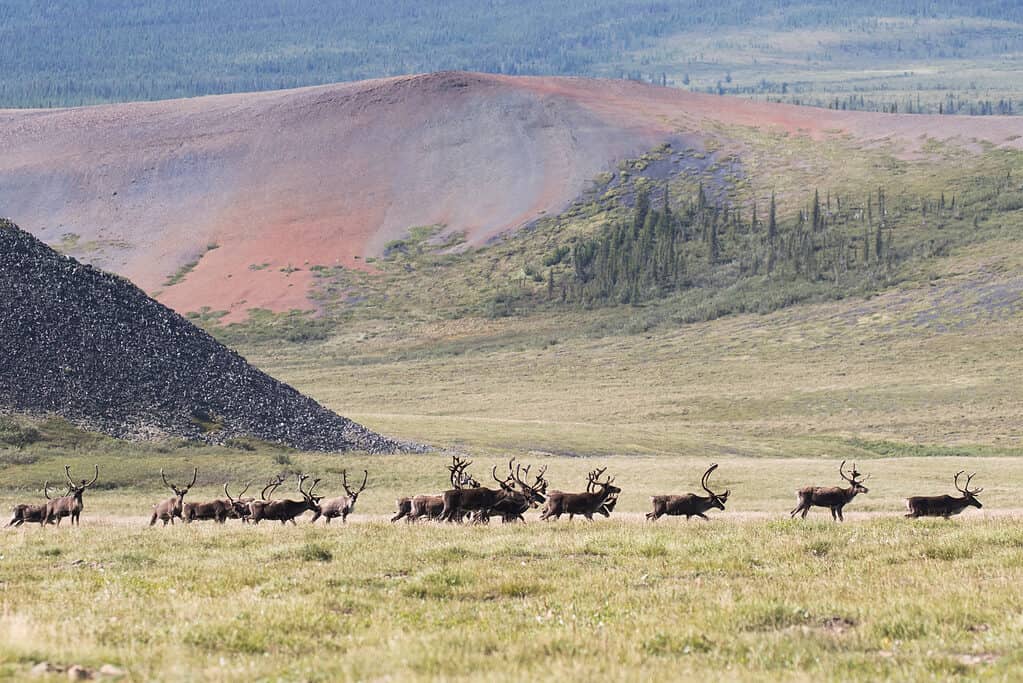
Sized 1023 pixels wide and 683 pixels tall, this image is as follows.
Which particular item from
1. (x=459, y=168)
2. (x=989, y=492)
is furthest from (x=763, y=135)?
(x=989, y=492)

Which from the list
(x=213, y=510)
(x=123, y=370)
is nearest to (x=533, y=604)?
(x=213, y=510)

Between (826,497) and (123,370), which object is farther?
(123,370)

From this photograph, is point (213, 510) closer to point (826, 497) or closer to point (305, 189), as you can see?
point (826, 497)

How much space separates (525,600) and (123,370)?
43611 mm

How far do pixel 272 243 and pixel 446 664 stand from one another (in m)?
169

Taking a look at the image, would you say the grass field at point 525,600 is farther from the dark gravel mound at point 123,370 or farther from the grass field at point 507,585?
the dark gravel mound at point 123,370

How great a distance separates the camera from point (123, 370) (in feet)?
183

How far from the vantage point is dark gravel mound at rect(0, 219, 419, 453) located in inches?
2109

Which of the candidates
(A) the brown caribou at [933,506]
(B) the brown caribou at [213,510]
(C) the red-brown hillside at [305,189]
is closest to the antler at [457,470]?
(B) the brown caribou at [213,510]

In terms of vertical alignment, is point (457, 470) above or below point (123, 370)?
below

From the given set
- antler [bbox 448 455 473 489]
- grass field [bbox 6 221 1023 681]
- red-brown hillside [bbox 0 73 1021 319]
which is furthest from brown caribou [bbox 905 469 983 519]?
red-brown hillside [bbox 0 73 1021 319]

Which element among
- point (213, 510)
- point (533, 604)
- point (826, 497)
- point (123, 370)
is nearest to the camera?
point (533, 604)

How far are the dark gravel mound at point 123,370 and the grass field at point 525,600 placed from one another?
94.5ft

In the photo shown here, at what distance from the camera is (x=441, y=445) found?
62.8 metres
